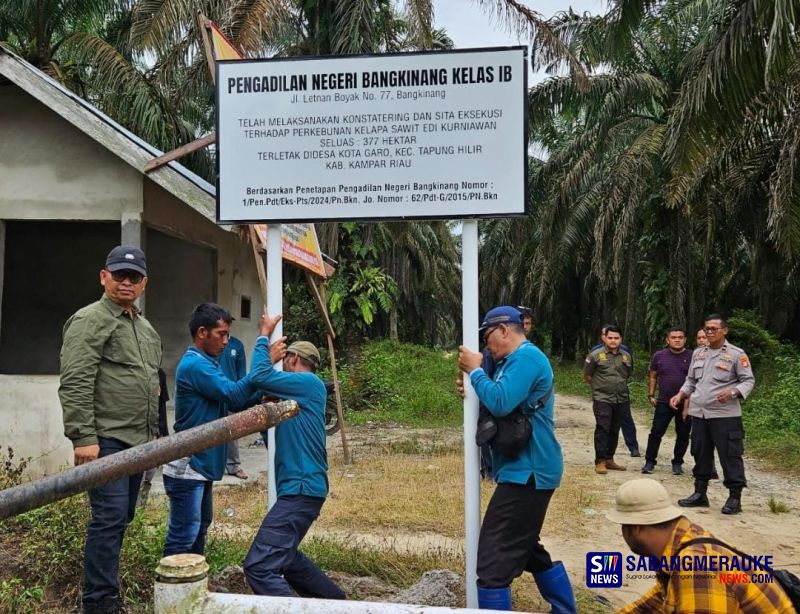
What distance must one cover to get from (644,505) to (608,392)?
6671mm

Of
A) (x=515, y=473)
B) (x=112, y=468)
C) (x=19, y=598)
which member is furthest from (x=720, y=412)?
(x=112, y=468)

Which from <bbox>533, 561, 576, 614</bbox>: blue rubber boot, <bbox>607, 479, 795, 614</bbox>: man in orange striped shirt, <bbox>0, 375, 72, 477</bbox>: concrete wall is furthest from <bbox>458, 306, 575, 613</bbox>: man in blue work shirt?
<bbox>0, 375, 72, 477</bbox>: concrete wall

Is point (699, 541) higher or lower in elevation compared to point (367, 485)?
higher

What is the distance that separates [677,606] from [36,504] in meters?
1.98

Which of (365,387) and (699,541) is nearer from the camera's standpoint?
(699,541)

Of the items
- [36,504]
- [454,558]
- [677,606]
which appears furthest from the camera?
[454,558]

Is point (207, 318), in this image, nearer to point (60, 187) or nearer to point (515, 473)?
point (515, 473)

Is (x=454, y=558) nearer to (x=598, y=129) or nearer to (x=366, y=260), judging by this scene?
(x=366, y=260)

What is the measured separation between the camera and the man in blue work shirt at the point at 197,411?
3.91 m

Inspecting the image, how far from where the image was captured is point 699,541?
2527mm

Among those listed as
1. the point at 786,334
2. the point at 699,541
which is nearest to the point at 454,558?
the point at 699,541

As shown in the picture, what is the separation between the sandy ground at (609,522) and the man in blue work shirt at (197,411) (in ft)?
5.95

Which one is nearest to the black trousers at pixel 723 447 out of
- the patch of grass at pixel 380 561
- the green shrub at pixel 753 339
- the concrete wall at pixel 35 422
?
the patch of grass at pixel 380 561

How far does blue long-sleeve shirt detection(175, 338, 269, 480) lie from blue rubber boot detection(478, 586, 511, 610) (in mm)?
1471
